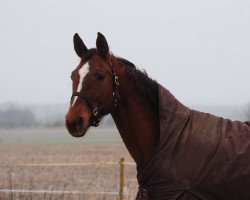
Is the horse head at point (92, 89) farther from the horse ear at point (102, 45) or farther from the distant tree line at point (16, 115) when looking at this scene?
the distant tree line at point (16, 115)

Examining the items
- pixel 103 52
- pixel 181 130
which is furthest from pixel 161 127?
pixel 103 52

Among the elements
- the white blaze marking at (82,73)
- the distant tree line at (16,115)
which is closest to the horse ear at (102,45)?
the white blaze marking at (82,73)

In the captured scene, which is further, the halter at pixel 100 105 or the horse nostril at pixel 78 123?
A: the halter at pixel 100 105

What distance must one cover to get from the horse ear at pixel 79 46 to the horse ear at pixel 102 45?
18 cm

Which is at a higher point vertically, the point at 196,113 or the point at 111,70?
the point at 111,70

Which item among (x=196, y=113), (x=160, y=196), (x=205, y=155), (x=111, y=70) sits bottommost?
(x=160, y=196)

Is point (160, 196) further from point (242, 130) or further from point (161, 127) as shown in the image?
point (242, 130)

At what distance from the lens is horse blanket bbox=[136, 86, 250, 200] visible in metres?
4.26

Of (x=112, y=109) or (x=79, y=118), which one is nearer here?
(x=79, y=118)

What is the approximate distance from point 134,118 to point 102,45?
24.8 inches

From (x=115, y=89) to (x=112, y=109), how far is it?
16 centimetres

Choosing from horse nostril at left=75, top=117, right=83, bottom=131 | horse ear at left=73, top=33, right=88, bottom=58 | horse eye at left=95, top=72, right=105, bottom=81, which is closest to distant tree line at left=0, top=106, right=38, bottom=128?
horse ear at left=73, top=33, right=88, bottom=58

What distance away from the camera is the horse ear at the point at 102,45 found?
4.46 m

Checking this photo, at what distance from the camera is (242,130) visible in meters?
4.54
